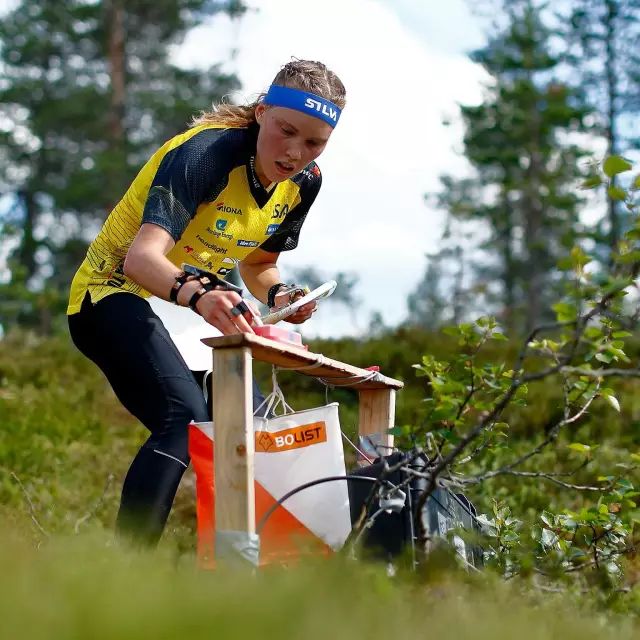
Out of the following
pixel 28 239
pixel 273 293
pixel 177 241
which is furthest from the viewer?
pixel 28 239

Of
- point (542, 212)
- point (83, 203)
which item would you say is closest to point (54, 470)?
point (83, 203)

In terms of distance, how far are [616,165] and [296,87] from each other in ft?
4.63

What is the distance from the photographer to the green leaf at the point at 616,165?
240cm

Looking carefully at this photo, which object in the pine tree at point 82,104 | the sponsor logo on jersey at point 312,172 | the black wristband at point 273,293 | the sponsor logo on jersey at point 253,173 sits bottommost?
the black wristband at point 273,293

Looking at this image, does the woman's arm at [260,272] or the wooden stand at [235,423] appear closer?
the wooden stand at [235,423]

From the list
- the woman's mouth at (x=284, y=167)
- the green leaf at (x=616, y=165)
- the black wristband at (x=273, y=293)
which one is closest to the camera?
A: the green leaf at (x=616, y=165)

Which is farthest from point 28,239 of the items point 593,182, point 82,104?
point 593,182

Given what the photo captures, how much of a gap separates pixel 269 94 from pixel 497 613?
2.15 meters

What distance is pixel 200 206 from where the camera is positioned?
3.56 metres

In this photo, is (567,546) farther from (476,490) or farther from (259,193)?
(476,490)

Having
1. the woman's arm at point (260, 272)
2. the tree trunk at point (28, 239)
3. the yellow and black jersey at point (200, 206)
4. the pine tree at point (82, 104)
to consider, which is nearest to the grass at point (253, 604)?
the yellow and black jersey at point (200, 206)

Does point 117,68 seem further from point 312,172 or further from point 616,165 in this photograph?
point 616,165

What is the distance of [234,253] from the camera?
12.5 ft

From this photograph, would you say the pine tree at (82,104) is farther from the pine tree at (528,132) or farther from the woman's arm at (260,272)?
the woman's arm at (260,272)
